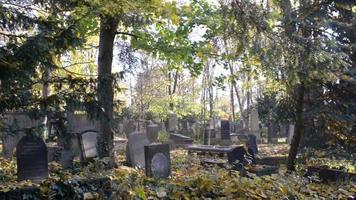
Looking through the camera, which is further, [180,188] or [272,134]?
[272,134]

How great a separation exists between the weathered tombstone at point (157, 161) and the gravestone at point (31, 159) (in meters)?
2.28

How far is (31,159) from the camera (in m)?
9.58

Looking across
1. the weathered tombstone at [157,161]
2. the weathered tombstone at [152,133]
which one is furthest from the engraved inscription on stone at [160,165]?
the weathered tombstone at [152,133]

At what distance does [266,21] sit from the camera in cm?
676

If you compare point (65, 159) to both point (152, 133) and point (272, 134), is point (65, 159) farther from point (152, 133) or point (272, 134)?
point (272, 134)

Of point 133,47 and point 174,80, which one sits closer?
point 133,47

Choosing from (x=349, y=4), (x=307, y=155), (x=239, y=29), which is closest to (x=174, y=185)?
(x=239, y=29)

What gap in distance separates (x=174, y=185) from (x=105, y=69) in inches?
276

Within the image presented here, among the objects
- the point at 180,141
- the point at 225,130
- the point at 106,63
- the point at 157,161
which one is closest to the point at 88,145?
the point at 106,63

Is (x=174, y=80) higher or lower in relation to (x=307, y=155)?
higher

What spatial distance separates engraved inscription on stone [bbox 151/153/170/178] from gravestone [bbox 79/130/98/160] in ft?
10.3

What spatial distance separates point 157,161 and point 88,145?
362 centimetres

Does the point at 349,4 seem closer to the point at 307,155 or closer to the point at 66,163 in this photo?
the point at 307,155

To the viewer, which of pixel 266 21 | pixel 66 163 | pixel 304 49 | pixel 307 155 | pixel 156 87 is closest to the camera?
pixel 266 21
